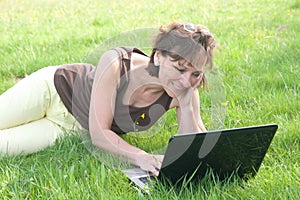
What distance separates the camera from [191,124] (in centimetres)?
269

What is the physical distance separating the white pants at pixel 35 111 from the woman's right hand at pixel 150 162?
1.98 feet

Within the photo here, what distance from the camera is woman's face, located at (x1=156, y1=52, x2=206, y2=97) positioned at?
2354 millimetres

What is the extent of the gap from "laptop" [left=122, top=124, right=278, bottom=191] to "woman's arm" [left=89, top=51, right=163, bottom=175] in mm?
187

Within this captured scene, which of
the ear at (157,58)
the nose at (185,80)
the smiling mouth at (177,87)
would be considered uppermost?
the ear at (157,58)

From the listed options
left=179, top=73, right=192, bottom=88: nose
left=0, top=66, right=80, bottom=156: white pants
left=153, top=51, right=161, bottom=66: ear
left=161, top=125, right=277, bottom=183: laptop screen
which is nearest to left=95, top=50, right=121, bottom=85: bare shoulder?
left=153, top=51, right=161, bottom=66: ear

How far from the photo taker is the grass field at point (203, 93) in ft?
7.30

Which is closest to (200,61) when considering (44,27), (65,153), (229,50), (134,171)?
(134,171)

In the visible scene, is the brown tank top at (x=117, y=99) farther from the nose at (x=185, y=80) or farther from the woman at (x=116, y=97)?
the nose at (x=185, y=80)

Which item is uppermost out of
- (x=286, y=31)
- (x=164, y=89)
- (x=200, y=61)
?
(x=200, y=61)

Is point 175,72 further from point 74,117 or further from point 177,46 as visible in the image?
point 74,117

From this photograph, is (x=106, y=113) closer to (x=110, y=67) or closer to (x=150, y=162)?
(x=110, y=67)

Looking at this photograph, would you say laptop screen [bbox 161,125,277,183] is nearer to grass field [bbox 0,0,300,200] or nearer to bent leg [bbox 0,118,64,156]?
grass field [bbox 0,0,300,200]

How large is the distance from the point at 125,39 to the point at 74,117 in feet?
1.68

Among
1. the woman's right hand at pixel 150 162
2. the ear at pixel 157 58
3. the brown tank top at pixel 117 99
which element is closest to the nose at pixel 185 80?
the ear at pixel 157 58
